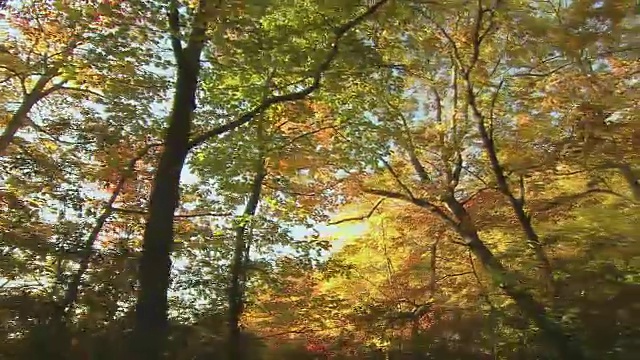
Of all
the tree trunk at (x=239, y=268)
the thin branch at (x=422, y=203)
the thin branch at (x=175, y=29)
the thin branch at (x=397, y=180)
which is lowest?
the tree trunk at (x=239, y=268)

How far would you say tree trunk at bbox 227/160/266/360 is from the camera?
7.66 metres

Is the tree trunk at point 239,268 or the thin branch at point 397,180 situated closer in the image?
the tree trunk at point 239,268

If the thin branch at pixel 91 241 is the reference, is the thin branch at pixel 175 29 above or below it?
above

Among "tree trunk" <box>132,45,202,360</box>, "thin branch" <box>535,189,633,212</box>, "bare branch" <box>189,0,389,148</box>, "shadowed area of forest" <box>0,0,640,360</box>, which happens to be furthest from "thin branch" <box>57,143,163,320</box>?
"thin branch" <box>535,189,633,212</box>

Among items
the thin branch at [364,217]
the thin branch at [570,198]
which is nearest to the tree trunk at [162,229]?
the thin branch at [364,217]

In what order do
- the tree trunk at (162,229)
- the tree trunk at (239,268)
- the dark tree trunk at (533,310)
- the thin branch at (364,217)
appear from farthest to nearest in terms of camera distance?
the thin branch at (364,217) → the tree trunk at (239,268) → the tree trunk at (162,229) → the dark tree trunk at (533,310)

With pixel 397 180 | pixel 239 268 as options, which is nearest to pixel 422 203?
pixel 397 180

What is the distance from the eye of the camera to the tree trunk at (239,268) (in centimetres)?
766

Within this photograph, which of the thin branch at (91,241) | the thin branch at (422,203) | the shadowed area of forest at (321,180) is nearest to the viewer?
the shadowed area of forest at (321,180)

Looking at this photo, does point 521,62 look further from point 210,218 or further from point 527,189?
point 210,218

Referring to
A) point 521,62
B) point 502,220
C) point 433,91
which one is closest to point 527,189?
point 502,220

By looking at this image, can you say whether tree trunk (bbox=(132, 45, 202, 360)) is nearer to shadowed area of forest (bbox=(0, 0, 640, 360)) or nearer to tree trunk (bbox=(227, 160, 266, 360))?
shadowed area of forest (bbox=(0, 0, 640, 360))

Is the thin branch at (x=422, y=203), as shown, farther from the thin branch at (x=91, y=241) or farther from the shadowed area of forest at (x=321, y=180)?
the thin branch at (x=91, y=241)

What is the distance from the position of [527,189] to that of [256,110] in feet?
16.0
